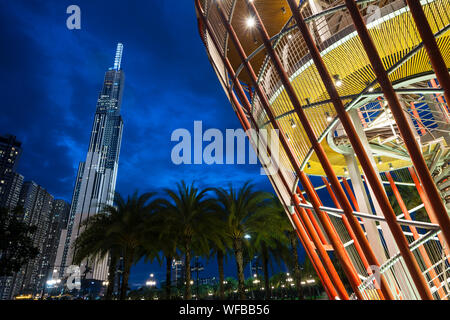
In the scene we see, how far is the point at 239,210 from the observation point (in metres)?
19.6

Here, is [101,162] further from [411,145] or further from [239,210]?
[411,145]

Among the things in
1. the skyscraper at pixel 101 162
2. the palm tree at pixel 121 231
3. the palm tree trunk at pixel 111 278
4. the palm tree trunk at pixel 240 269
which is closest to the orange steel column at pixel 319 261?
the palm tree trunk at pixel 240 269

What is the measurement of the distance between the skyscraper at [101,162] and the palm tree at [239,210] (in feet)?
322

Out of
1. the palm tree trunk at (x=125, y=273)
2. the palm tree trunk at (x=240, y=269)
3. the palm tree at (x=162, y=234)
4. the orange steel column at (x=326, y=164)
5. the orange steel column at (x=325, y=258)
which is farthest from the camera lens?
the palm tree at (x=162, y=234)

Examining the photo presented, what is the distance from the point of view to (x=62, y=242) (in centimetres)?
11669

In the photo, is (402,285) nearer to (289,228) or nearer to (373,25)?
(373,25)

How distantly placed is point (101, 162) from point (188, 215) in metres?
141

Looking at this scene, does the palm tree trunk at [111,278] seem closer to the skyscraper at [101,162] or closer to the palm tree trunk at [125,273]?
the palm tree trunk at [125,273]

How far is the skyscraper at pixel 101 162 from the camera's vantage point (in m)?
115

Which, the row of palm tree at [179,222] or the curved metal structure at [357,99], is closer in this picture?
the curved metal structure at [357,99]

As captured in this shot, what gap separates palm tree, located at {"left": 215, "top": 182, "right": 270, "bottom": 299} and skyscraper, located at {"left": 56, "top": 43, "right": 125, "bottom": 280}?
322ft

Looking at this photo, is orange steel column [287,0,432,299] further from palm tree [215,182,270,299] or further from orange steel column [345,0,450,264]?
palm tree [215,182,270,299]

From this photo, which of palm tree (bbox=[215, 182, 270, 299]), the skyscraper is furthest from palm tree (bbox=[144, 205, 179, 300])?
the skyscraper
